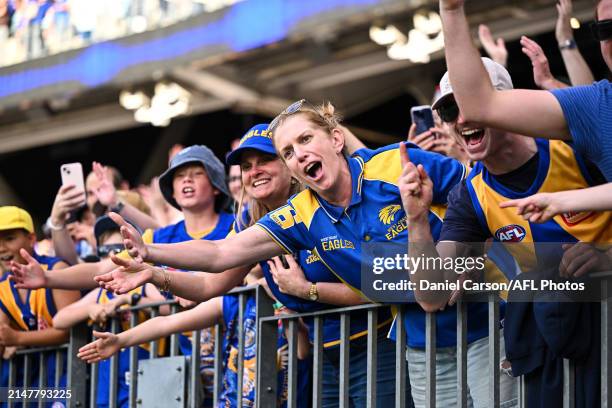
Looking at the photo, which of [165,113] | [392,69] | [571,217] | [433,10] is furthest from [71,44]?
[571,217]

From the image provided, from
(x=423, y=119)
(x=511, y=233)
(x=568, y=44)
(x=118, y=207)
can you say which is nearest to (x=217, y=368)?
(x=423, y=119)

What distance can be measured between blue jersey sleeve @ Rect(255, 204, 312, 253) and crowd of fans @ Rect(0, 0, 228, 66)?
941 cm

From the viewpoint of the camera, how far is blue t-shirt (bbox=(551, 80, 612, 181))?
10.5 feet

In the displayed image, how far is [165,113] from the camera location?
16.2 metres

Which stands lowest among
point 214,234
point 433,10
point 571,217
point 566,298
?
point 566,298

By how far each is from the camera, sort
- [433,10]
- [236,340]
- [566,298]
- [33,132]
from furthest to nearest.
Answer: [33,132]
[433,10]
[236,340]
[566,298]

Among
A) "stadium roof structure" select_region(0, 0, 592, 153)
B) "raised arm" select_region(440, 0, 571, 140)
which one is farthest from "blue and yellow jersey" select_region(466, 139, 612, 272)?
"stadium roof structure" select_region(0, 0, 592, 153)

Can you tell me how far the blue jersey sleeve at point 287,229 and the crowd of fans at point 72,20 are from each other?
30.9ft

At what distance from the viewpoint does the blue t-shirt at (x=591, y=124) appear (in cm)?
319

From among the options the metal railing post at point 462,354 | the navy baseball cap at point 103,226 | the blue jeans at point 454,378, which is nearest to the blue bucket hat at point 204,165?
the navy baseball cap at point 103,226

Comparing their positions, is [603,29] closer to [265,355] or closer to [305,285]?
[305,285]

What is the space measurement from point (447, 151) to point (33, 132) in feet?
48.3

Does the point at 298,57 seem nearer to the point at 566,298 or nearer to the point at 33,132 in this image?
the point at 33,132

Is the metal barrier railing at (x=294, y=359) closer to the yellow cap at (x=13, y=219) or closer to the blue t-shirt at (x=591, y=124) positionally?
the blue t-shirt at (x=591, y=124)
